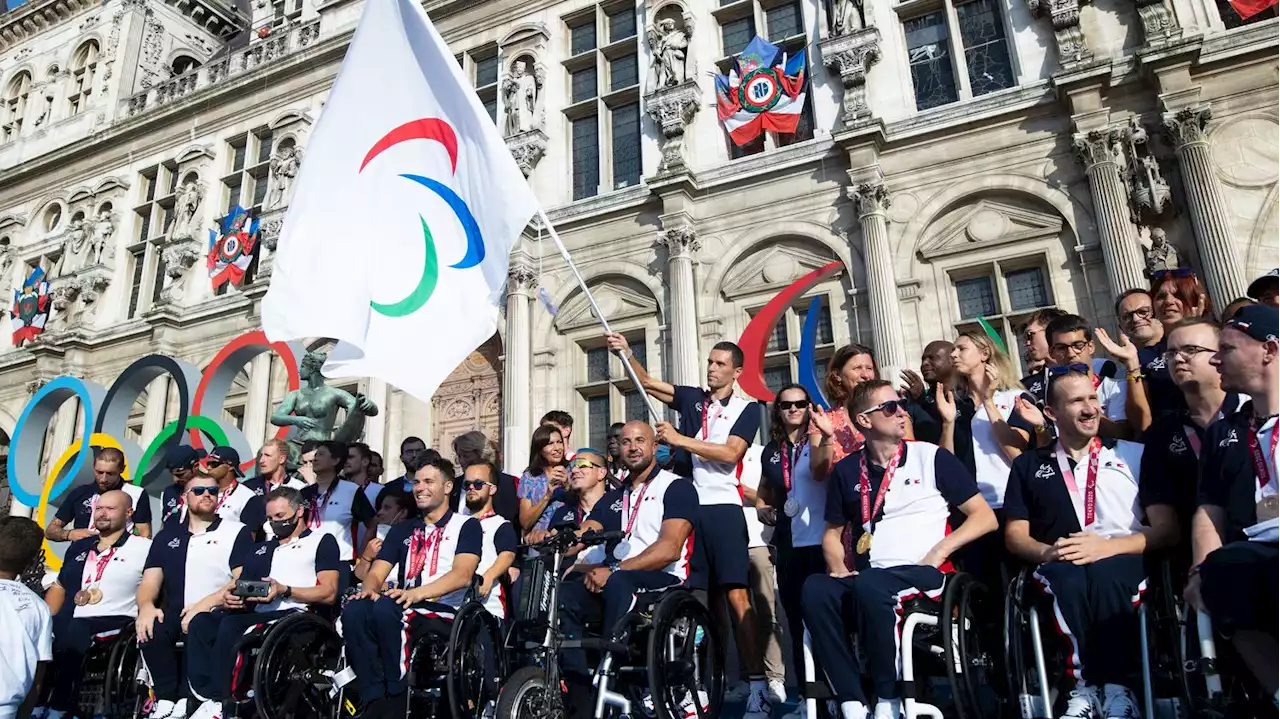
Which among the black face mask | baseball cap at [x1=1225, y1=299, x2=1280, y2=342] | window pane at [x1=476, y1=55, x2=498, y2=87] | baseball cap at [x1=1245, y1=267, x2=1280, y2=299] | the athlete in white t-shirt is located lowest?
the athlete in white t-shirt

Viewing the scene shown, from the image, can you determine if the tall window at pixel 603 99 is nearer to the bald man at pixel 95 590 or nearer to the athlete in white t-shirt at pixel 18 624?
the bald man at pixel 95 590

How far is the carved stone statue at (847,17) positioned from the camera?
13.6 metres

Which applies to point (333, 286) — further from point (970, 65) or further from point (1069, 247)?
point (970, 65)

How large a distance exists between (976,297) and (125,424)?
14554mm

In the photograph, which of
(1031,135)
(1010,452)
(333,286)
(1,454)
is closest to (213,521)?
(333,286)

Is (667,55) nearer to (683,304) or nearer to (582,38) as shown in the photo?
(582,38)

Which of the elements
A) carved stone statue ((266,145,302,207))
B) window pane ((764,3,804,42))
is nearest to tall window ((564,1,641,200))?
window pane ((764,3,804,42))

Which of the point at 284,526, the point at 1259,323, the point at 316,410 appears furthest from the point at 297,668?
the point at 316,410

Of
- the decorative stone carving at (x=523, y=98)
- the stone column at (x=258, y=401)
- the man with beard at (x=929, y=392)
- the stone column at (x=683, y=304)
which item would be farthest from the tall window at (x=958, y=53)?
the stone column at (x=258, y=401)

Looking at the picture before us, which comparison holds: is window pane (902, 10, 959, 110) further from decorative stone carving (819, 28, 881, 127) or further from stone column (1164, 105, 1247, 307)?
stone column (1164, 105, 1247, 307)

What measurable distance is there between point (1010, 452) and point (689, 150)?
10.8 metres

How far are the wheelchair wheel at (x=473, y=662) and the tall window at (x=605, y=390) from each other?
30.6 feet

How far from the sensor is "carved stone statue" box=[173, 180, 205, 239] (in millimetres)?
20219

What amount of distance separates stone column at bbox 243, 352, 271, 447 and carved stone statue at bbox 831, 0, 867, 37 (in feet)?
45.5
